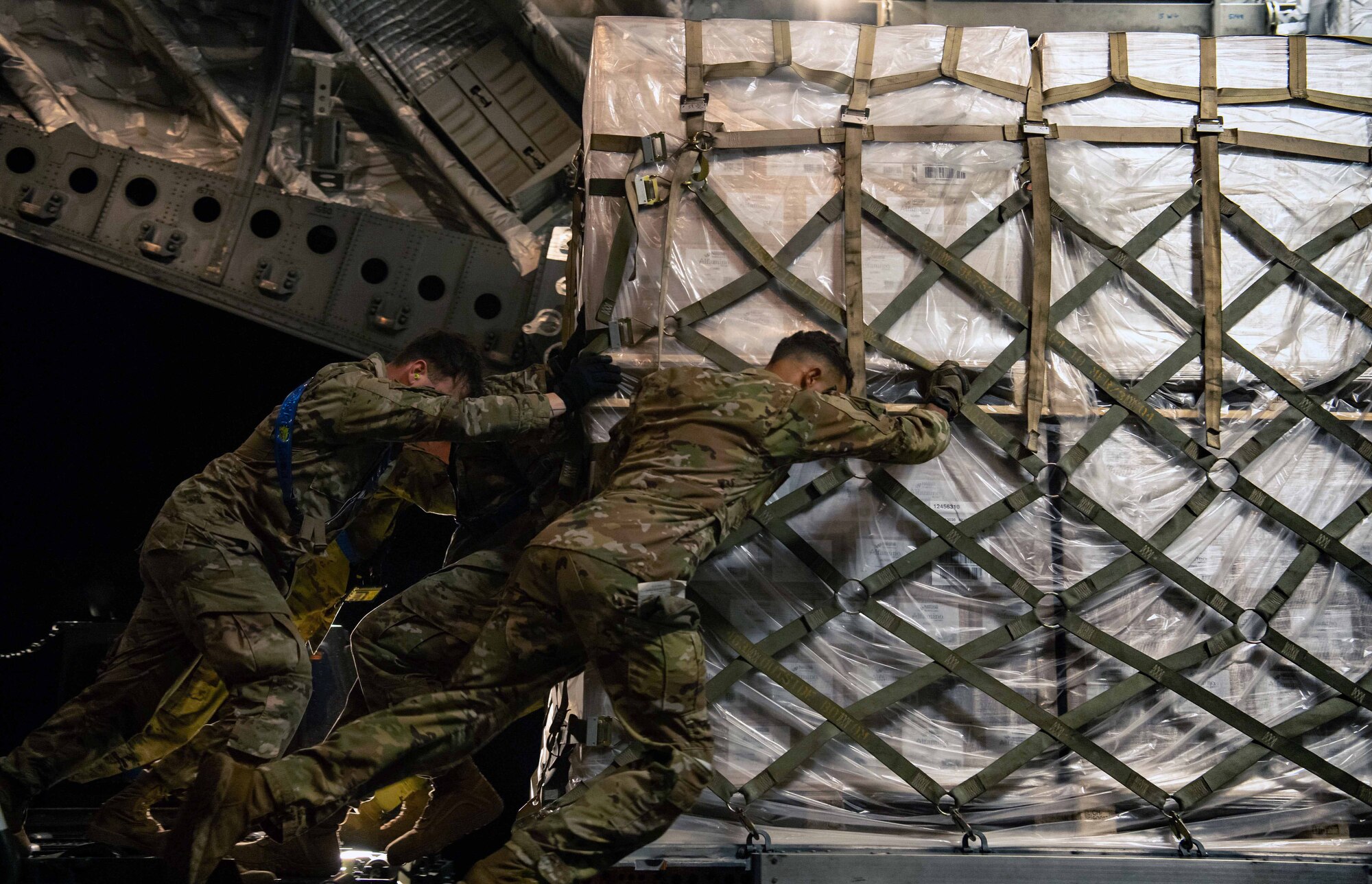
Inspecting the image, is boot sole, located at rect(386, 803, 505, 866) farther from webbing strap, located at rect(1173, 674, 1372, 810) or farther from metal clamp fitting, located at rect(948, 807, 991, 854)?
webbing strap, located at rect(1173, 674, 1372, 810)

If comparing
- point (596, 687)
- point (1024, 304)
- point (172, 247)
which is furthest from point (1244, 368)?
point (172, 247)

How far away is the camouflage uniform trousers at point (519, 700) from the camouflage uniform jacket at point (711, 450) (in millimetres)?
151

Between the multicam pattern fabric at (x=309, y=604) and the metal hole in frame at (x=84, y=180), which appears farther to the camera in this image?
the metal hole in frame at (x=84, y=180)

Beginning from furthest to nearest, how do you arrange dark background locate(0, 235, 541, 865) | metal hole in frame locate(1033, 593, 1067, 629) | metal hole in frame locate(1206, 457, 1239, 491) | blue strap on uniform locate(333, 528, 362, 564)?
dark background locate(0, 235, 541, 865) → blue strap on uniform locate(333, 528, 362, 564) → metal hole in frame locate(1206, 457, 1239, 491) → metal hole in frame locate(1033, 593, 1067, 629)

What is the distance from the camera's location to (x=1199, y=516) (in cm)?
410

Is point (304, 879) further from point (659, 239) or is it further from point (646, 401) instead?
point (659, 239)

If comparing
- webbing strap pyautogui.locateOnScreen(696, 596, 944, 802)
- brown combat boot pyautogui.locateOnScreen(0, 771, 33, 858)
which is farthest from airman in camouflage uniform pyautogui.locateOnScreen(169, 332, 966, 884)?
brown combat boot pyautogui.locateOnScreen(0, 771, 33, 858)

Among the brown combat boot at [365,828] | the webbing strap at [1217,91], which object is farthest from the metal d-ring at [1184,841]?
the brown combat boot at [365,828]

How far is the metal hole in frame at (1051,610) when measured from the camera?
4.01m

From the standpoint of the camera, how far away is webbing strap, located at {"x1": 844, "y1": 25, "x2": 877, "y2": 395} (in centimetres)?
406

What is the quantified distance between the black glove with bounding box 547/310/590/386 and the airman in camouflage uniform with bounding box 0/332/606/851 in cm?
22

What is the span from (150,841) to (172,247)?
3.12m

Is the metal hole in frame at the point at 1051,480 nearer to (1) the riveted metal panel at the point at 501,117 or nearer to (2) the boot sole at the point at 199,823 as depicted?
(2) the boot sole at the point at 199,823

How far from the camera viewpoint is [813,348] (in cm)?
382
